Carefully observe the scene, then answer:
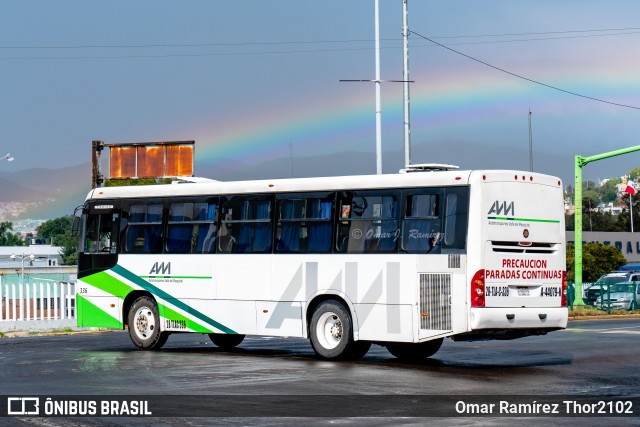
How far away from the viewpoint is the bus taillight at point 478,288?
1834 centimetres

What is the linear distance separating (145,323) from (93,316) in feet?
4.81

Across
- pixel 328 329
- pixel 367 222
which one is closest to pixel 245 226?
pixel 328 329

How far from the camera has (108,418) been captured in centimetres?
1238

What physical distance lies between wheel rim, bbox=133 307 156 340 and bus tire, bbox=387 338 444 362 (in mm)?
5191

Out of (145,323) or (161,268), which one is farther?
(145,323)

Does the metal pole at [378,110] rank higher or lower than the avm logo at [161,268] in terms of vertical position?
higher

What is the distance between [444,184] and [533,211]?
1644 mm

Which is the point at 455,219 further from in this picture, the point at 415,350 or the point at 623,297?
the point at 623,297

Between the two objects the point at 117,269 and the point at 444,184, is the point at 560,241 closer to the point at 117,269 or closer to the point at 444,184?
the point at 444,184

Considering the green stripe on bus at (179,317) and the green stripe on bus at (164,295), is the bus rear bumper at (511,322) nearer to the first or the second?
the green stripe on bus at (164,295)

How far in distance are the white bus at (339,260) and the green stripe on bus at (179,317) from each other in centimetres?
3

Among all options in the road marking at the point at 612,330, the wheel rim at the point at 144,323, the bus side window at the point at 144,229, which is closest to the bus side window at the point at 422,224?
the bus side window at the point at 144,229

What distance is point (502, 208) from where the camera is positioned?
62.0ft

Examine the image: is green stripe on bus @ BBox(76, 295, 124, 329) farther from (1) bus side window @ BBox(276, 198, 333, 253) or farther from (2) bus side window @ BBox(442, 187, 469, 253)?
(2) bus side window @ BBox(442, 187, 469, 253)
